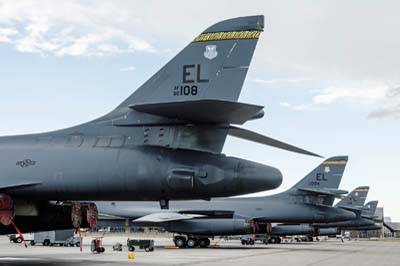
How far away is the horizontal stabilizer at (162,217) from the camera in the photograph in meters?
34.4

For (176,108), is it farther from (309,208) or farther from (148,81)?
(309,208)

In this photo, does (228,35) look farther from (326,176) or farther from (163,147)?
(326,176)

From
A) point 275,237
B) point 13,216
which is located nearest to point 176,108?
point 13,216

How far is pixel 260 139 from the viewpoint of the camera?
12758 millimetres

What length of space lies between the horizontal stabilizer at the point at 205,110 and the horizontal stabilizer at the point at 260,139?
102 cm

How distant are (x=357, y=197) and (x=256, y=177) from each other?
186ft

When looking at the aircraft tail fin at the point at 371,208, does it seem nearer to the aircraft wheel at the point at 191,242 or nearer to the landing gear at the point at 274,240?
the landing gear at the point at 274,240

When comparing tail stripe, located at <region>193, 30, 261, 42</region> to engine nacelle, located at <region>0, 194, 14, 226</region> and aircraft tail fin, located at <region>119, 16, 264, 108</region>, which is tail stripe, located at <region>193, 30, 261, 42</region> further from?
engine nacelle, located at <region>0, 194, 14, 226</region>

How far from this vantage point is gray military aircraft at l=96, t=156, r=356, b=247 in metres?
34.8

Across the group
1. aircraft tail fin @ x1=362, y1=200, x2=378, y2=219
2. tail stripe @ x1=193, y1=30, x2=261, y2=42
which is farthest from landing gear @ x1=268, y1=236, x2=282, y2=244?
tail stripe @ x1=193, y1=30, x2=261, y2=42

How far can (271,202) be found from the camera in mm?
40500

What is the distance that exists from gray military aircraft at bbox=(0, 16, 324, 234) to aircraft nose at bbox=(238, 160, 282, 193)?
0.02 meters

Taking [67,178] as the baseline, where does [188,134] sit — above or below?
above

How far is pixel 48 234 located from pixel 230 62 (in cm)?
2870
